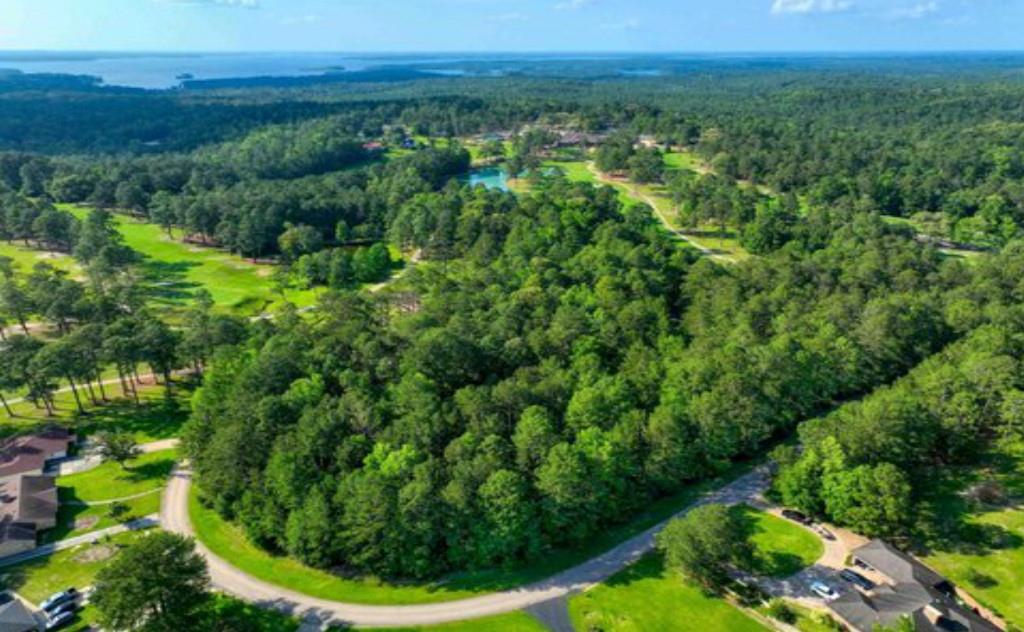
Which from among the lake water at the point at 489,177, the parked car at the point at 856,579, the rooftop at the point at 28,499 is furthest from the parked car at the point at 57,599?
the lake water at the point at 489,177

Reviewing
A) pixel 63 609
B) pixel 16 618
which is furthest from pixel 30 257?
pixel 16 618

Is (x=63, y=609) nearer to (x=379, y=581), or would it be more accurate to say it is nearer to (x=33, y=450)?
(x=379, y=581)

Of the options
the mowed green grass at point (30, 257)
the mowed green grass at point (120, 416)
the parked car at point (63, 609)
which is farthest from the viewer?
the mowed green grass at point (30, 257)

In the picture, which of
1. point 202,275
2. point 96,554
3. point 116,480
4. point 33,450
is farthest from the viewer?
point 202,275

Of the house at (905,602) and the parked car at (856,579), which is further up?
the house at (905,602)

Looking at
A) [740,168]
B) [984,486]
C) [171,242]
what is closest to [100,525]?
[984,486]

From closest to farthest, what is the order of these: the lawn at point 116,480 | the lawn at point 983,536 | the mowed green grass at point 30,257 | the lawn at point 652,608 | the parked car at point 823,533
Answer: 1. the lawn at point 652,608
2. the lawn at point 983,536
3. the parked car at point 823,533
4. the lawn at point 116,480
5. the mowed green grass at point 30,257

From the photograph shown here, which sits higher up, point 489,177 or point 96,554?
point 489,177

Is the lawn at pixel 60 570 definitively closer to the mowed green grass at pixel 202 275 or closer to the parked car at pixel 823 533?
the mowed green grass at pixel 202 275
